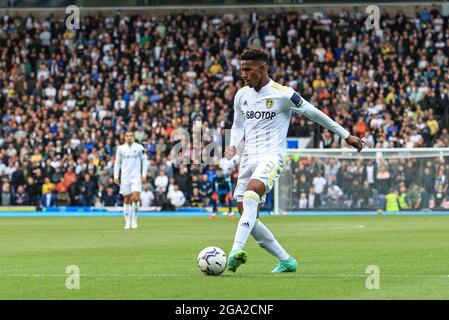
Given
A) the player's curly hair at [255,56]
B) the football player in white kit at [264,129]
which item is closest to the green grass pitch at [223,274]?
the football player in white kit at [264,129]

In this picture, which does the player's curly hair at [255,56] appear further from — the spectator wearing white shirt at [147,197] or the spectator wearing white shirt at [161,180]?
the spectator wearing white shirt at [147,197]

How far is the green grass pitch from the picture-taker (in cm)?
1030

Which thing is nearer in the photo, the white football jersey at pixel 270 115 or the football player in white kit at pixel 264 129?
the football player in white kit at pixel 264 129

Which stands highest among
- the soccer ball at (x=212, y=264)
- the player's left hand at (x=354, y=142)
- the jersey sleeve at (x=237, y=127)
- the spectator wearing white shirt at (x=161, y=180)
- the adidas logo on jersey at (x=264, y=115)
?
the adidas logo on jersey at (x=264, y=115)

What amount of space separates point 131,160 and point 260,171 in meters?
15.9

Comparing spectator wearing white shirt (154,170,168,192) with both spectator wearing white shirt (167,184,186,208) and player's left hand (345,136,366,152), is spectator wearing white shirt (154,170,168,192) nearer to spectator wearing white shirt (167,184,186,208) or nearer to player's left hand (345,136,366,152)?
spectator wearing white shirt (167,184,186,208)

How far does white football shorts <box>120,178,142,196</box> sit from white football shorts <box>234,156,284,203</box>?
50.3 ft

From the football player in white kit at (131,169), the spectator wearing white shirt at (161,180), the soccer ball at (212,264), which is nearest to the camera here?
the soccer ball at (212,264)

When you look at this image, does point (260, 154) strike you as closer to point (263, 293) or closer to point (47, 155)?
point (263, 293)

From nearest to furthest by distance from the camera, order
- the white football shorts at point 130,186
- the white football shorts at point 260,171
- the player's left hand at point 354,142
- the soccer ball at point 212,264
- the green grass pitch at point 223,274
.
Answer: the green grass pitch at point 223,274, the soccer ball at point 212,264, the player's left hand at point 354,142, the white football shorts at point 260,171, the white football shorts at point 130,186

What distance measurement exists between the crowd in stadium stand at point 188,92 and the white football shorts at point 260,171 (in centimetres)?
2214

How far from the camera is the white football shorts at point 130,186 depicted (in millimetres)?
28031

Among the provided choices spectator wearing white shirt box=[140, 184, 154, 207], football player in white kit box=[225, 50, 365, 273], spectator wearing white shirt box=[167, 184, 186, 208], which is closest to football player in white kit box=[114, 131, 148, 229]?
spectator wearing white shirt box=[167, 184, 186, 208]
